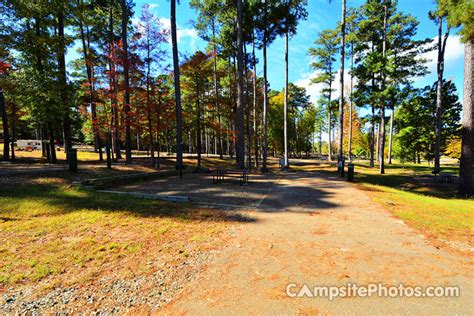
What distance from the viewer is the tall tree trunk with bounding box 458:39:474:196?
9727 mm

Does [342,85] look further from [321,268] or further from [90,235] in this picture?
[90,235]

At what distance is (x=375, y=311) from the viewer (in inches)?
90.0

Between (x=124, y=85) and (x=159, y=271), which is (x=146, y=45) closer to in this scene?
(x=124, y=85)

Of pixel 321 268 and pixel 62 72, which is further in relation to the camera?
pixel 62 72

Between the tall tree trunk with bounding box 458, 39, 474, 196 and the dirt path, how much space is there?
8.77 m

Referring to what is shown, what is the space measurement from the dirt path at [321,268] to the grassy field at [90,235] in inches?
34.7

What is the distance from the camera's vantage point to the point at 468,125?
1009 centimetres

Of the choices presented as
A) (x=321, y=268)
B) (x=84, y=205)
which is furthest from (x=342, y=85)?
(x=84, y=205)

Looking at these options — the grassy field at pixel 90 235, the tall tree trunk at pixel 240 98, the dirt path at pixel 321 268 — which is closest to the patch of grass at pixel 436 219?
the dirt path at pixel 321 268

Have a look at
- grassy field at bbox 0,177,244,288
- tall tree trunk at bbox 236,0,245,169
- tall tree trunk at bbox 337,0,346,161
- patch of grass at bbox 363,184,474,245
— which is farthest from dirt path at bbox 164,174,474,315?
tall tree trunk at bbox 337,0,346,161

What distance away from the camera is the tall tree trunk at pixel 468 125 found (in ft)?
31.9

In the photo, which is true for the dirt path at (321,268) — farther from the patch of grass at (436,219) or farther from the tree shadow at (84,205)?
the tree shadow at (84,205)

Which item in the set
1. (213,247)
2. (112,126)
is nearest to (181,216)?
(213,247)

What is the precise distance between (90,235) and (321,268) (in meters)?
4.57
